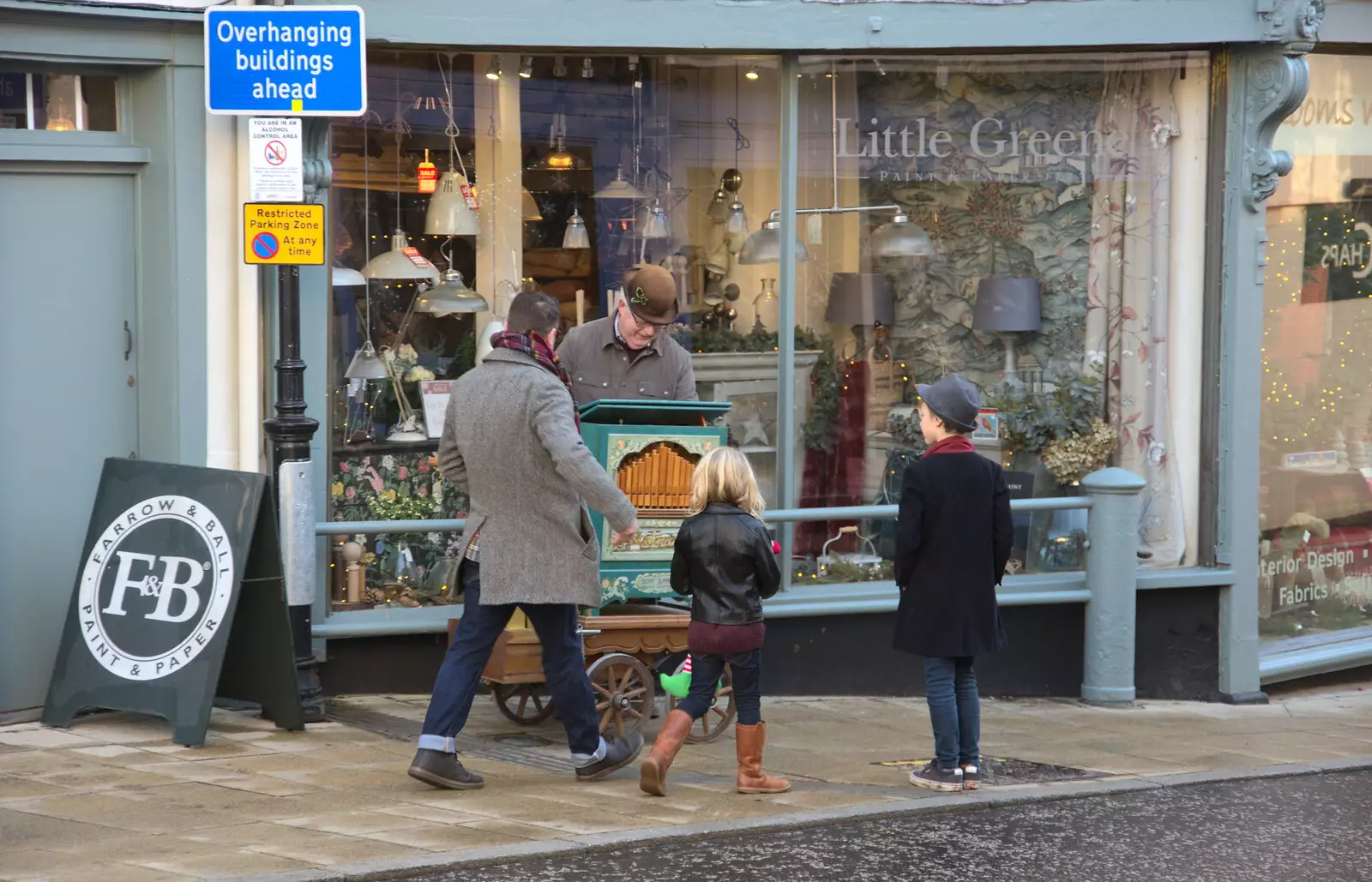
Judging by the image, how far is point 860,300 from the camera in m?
9.03

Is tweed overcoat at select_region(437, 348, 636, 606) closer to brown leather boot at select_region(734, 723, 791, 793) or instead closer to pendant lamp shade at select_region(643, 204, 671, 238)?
brown leather boot at select_region(734, 723, 791, 793)

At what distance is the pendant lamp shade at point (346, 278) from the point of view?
7.97 metres

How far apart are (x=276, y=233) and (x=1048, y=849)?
3999mm

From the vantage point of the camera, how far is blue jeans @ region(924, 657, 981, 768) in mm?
6527

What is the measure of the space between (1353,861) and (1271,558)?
428 cm

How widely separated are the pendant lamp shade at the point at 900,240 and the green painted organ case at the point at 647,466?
2378 millimetres

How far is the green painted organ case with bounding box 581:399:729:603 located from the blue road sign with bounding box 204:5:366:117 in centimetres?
177

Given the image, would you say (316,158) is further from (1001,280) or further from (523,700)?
(1001,280)

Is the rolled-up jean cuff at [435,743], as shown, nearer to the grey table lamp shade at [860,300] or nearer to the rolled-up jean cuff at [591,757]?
the rolled-up jean cuff at [591,757]

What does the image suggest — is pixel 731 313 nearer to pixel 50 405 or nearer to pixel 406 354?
pixel 406 354

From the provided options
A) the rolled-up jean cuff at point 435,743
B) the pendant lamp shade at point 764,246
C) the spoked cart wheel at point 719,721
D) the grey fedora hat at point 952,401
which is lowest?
the spoked cart wheel at point 719,721

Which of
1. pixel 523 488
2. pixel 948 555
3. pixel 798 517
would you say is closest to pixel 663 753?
pixel 523 488

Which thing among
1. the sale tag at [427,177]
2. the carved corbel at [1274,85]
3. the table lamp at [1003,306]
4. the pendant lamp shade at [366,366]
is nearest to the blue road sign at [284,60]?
the sale tag at [427,177]

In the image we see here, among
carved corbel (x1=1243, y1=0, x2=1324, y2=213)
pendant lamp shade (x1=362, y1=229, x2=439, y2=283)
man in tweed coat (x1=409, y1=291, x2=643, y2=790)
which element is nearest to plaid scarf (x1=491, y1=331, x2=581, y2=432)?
man in tweed coat (x1=409, y1=291, x2=643, y2=790)
